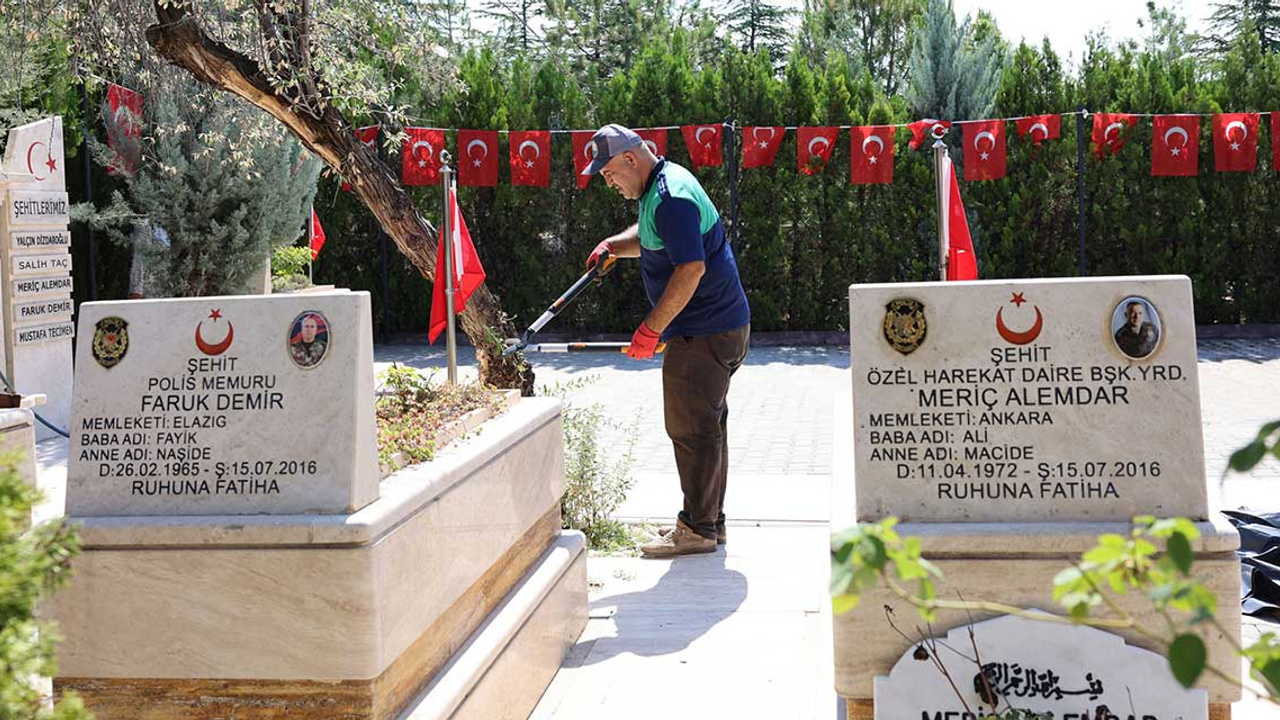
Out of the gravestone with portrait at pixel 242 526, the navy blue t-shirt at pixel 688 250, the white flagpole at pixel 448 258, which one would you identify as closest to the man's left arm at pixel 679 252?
the navy blue t-shirt at pixel 688 250

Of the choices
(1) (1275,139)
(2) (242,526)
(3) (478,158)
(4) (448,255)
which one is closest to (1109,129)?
(1) (1275,139)

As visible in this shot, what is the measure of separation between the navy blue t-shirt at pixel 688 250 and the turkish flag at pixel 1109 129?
1126cm

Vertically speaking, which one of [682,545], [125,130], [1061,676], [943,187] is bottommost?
[682,545]

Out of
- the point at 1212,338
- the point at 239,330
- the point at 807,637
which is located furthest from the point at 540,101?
the point at 239,330

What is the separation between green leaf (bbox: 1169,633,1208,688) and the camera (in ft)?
4.54

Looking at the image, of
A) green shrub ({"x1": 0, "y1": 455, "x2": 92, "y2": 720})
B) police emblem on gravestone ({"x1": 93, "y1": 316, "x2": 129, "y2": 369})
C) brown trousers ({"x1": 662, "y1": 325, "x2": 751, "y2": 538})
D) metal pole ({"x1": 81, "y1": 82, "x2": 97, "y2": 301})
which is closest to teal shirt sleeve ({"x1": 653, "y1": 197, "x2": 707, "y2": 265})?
brown trousers ({"x1": 662, "y1": 325, "x2": 751, "y2": 538})

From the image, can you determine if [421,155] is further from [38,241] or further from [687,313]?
[687,313]

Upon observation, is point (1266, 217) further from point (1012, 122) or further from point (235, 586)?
point (235, 586)

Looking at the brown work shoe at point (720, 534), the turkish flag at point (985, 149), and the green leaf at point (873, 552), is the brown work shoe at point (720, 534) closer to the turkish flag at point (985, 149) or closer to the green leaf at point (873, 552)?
the green leaf at point (873, 552)

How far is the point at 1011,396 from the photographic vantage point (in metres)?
3.22

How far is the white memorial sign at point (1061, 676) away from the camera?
307 centimetres

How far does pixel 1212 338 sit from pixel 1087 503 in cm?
1466

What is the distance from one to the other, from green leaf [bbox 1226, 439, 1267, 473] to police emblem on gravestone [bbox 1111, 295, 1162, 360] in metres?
1.76

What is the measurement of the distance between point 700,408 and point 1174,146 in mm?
11694
